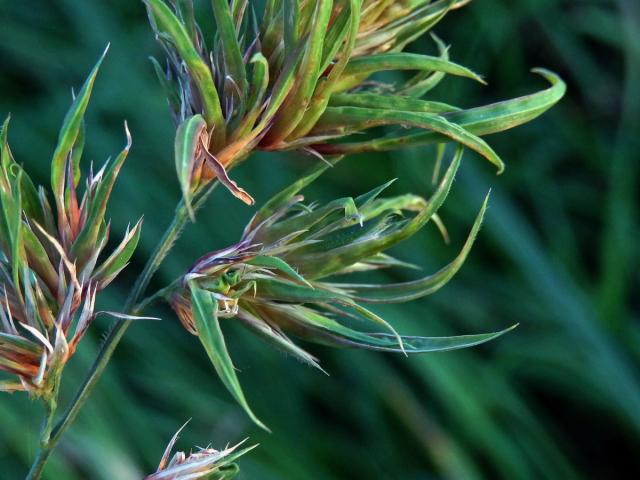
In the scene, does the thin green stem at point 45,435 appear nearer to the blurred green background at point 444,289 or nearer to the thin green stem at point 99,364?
the thin green stem at point 99,364

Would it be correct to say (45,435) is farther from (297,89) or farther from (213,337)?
(297,89)

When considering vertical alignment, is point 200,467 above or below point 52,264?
below

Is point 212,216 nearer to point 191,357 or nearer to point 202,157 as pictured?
point 191,357

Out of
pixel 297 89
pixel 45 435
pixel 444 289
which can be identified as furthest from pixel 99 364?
pixel 444 289

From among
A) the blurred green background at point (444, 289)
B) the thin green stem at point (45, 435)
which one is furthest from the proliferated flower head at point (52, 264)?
the blurred green background at point (444, 289)

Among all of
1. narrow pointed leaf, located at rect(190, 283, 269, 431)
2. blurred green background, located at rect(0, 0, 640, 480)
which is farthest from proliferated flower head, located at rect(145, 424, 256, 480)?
blurred green background, located at rect(0, 0, 640, 480)

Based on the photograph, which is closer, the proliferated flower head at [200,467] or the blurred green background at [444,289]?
the proliferated flower head at [200,467]

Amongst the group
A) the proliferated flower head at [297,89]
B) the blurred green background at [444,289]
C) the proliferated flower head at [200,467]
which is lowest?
the blurred green background at [444,289]
